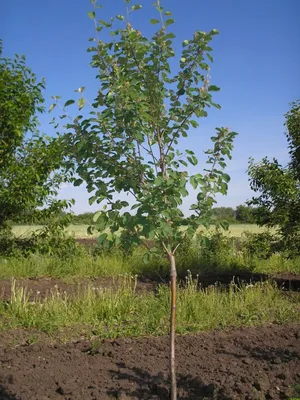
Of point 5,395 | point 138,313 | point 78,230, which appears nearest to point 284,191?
point 138,313

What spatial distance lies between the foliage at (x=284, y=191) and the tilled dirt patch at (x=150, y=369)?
3.13 metres

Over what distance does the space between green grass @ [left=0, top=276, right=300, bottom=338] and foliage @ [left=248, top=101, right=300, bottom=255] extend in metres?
1.77

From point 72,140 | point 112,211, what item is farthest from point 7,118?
point 112,211

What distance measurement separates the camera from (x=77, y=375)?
372 cm

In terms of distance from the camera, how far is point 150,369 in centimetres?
393

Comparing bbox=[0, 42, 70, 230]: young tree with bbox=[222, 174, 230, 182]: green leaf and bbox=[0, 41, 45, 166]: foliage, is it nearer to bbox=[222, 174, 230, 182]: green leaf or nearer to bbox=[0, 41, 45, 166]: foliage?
bbox=[0, 41, 45, 166]: foliage

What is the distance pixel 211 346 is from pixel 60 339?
171 centimetres

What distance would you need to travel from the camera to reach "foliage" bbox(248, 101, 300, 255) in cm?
757

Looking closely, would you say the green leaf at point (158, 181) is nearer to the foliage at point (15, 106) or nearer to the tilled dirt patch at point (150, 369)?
the tilled dirt patch at point (150, 369)

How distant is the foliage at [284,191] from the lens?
7574 mm

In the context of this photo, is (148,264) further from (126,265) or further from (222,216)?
(222,216)

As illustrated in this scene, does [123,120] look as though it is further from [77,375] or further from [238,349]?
[238,349]

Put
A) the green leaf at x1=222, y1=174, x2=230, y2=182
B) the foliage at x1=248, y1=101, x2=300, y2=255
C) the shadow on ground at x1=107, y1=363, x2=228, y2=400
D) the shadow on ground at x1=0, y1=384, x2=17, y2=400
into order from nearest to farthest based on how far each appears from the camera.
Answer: the green leaf at x1=222, y1=174, x2=230, y2=182 < the shadow on ground at x1=0, y1=384, x2=17, y2=400 < the shadow on ground at x1=107, y1=363, x2=228, y2=400 < the foliage at x1=248, y1=101, x2=300, y2=255

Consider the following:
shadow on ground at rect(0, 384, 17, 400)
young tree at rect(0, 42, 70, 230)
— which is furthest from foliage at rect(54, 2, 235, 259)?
young tree at rect(0, 42, 70, 230)
